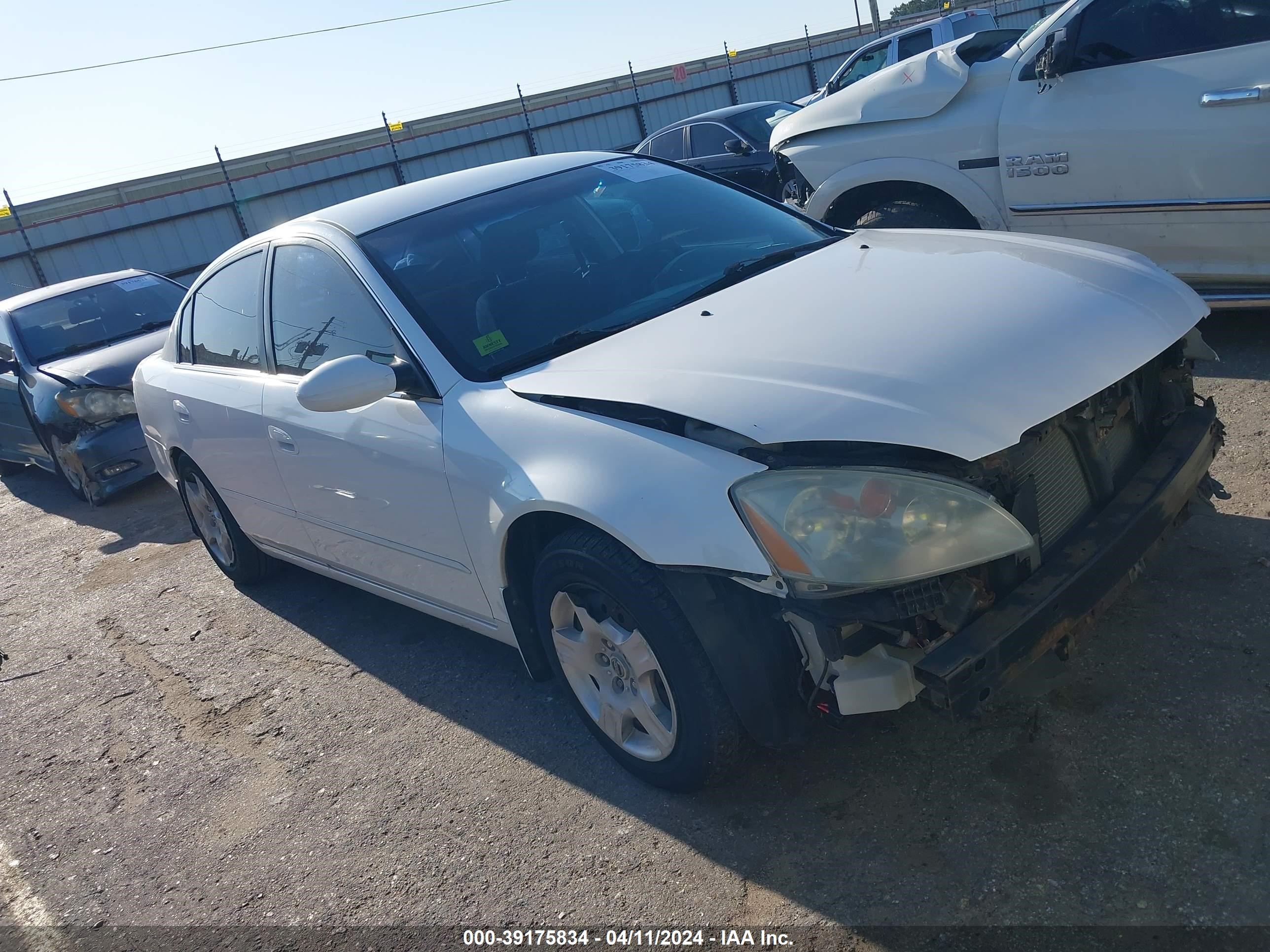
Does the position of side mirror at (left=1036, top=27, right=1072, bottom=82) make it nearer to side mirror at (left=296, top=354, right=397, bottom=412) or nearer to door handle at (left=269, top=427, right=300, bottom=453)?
side mirror at (left=296, top=354, right=397, bottom=412)

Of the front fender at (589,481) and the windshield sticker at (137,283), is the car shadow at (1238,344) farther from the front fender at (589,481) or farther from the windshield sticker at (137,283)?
the windshield sticker at (137,283)

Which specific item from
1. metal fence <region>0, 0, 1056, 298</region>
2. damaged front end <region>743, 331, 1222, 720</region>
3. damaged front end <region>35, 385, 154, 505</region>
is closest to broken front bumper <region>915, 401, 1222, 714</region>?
damaged front end <region>743, 331, 1222, 720</region>

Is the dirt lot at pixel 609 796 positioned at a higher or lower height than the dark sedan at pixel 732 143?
lower

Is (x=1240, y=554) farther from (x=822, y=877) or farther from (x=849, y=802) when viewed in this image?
(x=822, y=877)

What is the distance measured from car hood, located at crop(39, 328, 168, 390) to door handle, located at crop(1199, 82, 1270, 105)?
6619 millimetres

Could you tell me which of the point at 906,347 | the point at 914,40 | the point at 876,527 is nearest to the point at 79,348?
the point at 906,347

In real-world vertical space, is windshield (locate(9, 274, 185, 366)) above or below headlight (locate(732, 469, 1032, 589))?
above

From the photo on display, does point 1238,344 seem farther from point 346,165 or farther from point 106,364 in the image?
point 346,165

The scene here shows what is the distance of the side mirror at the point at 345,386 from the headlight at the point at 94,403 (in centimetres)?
524

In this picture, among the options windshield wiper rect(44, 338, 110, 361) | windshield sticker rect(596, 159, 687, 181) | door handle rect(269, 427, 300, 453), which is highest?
windshield sticker rect(596, 159, 687, 181)

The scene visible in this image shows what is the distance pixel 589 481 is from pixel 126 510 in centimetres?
605

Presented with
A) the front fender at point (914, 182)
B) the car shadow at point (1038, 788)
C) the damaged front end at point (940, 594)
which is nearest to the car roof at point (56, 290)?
the front fender at point (914, 182)

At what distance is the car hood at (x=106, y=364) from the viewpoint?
7.55 meters

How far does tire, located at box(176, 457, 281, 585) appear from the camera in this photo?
4938mm
